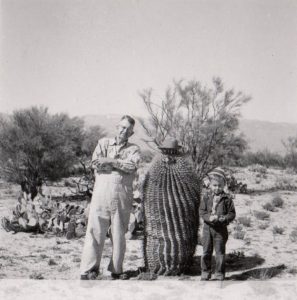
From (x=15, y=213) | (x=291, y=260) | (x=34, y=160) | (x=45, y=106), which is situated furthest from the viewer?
(x=45, y=106)

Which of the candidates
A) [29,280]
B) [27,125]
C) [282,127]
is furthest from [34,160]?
[282,127]

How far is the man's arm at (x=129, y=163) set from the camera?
502 cm

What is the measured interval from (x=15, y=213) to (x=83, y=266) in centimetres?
332

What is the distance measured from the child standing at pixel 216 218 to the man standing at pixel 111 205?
0.84m

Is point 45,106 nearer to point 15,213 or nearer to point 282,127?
point 15,213

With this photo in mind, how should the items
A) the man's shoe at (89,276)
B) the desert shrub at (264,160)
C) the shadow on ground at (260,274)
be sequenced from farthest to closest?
the desert shrub at (264,160) → the shadow on ground at (260,274) → the man's shoe at (89,276)

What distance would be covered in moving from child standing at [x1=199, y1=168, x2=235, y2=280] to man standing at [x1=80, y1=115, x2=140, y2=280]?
835 mm

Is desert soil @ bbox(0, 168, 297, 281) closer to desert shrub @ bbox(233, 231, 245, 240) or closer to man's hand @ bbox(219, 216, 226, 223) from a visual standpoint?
desert shrub @ bbox(233, 231, 245, 240)

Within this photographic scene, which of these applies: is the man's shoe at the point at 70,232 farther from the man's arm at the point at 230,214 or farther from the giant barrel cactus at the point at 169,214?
the man's arm at the point at 230,214

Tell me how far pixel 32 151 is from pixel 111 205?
7.30 m

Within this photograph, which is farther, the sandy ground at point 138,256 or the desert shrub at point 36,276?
the sandy ground at point 138,256

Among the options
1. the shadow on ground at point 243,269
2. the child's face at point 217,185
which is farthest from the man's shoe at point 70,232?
the child's face at point 217,185

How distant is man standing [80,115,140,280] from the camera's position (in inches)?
200

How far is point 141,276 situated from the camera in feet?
17.4
